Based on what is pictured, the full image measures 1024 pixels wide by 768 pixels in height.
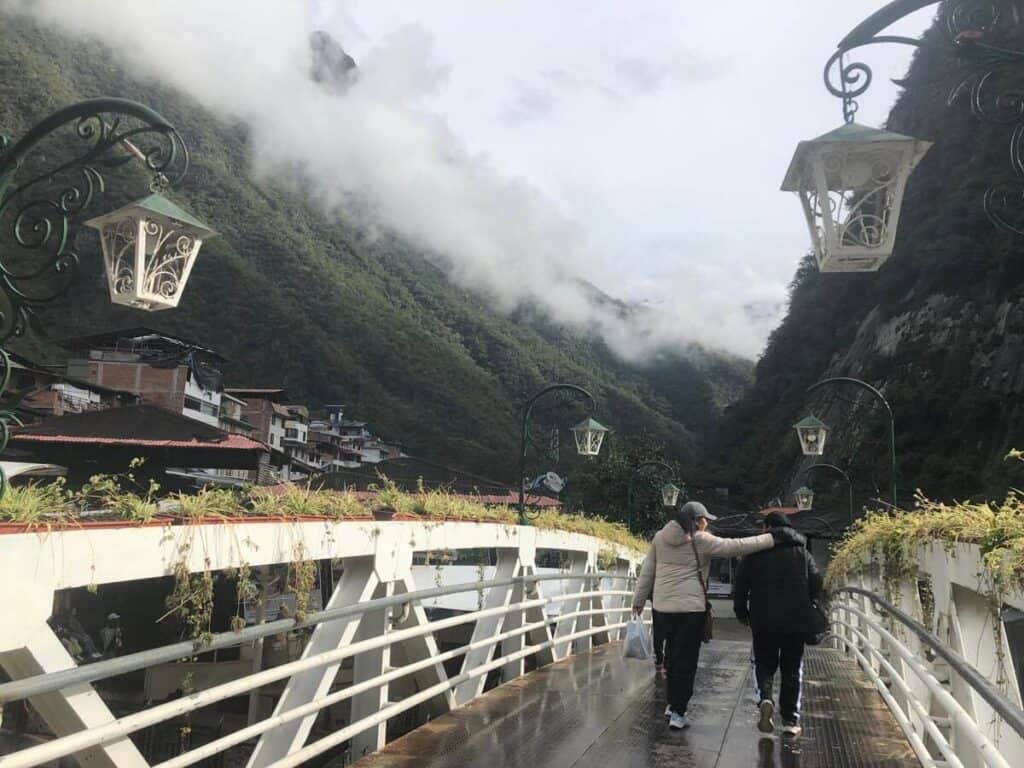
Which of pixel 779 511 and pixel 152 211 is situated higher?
pixel 152 211

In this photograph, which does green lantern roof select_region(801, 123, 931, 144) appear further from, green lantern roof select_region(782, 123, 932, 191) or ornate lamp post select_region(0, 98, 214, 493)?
ornate lamp post select_region(0, 98, 214, 493)

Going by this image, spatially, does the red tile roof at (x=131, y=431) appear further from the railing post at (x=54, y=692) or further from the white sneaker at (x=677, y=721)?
the railing post at (x=54, y=692)

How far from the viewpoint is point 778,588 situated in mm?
6000

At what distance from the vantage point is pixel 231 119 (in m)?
120

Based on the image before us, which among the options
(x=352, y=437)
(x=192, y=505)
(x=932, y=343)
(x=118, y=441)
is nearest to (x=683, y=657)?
(x=192, y=505)

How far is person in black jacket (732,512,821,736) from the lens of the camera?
19.5 ft

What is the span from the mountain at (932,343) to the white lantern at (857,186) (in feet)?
84.7

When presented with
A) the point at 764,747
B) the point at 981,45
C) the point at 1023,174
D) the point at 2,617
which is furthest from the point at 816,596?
the point at 2,617

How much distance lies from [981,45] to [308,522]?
4.27 m

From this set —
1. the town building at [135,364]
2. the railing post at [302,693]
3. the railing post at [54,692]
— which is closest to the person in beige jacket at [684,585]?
the railing post at [302,693]

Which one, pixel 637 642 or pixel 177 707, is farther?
pixel 637 642

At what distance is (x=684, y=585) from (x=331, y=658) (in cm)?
274

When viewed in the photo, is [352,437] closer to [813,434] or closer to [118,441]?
[118,441]

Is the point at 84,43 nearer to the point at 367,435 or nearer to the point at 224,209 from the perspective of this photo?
the point at 224,209
